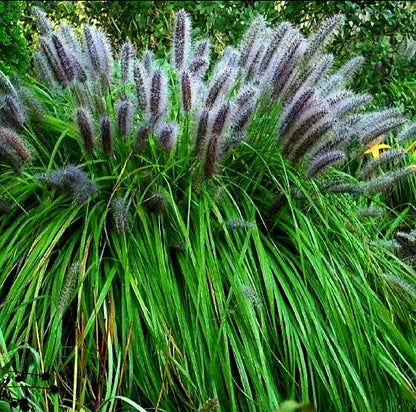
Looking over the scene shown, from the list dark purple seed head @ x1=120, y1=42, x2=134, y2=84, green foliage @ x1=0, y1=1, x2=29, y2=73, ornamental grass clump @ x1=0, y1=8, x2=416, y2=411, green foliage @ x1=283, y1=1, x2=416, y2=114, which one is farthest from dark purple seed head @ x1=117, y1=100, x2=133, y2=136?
green foliage @ x1=283, y1=1, x2=416, y2=114

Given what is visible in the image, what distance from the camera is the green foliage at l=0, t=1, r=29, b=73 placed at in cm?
366

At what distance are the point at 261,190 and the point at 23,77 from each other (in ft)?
4.52

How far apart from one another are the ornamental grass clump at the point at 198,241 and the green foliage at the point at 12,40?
779 millimetres

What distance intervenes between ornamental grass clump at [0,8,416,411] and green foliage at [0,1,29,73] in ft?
2.56

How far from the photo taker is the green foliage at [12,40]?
12.0ft

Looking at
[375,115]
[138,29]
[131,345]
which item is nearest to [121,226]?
[131,345]

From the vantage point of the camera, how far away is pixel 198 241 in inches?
98.4

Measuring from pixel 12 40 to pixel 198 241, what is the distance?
1.77 meters

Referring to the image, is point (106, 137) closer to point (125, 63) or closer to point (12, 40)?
Answer: point (125, 63)

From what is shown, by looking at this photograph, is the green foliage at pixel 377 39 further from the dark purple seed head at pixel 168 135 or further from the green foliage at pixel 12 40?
the dark purple seed head at pixel 168 135

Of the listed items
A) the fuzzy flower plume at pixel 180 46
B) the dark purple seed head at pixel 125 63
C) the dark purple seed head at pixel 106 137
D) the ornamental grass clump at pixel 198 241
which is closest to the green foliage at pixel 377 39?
the ornamental grass clump at pixel 198 241

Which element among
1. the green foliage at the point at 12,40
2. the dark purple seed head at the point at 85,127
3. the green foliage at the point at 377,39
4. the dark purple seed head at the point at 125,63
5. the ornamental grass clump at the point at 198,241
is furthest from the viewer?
the green foliage at the point at 377,39

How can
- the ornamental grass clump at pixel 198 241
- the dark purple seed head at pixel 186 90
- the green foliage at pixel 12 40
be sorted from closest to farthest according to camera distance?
the ornamental grass clump at pixel 198 241, the dark purple seed head at pixel 186 90, the green foliage at pixel 12 40

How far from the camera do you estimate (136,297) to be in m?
2.38
